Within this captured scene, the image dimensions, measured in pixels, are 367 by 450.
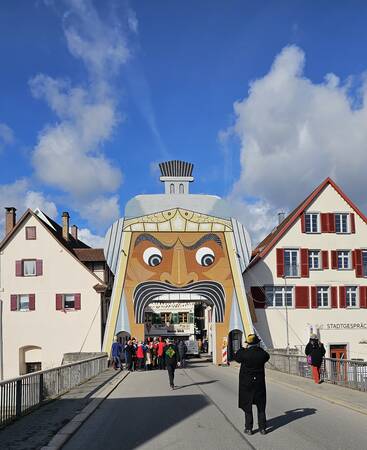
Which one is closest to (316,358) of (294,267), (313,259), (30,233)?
(294,267)

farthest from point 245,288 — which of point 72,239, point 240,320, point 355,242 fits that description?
point 72,239

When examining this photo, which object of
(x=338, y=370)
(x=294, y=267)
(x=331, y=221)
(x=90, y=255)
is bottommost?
(x=338, y=370)

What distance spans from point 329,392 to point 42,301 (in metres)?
29.3

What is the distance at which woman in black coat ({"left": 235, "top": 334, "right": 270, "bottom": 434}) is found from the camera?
10711mm

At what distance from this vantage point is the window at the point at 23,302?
43844 millimetres

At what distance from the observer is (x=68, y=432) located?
11078 mm

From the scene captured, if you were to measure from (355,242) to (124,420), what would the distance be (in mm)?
36454

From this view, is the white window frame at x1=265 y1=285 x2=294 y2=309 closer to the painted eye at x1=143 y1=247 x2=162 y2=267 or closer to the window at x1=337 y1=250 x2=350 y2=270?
the window at x1=337 y1=250 x2=350 y2=270

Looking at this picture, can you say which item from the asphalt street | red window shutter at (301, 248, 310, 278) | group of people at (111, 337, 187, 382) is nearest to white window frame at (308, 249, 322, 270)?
red window shutter at (301, 248, 310, 278)

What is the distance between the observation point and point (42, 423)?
12.3m

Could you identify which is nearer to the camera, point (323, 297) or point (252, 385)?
point (252, 385)

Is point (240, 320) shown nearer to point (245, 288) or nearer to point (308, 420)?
point (245, 288)

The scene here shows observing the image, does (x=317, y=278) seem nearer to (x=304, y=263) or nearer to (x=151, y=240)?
(x=304, y=263)

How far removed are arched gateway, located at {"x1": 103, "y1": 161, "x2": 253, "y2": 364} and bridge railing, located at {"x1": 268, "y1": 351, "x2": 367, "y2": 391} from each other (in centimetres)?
1273
